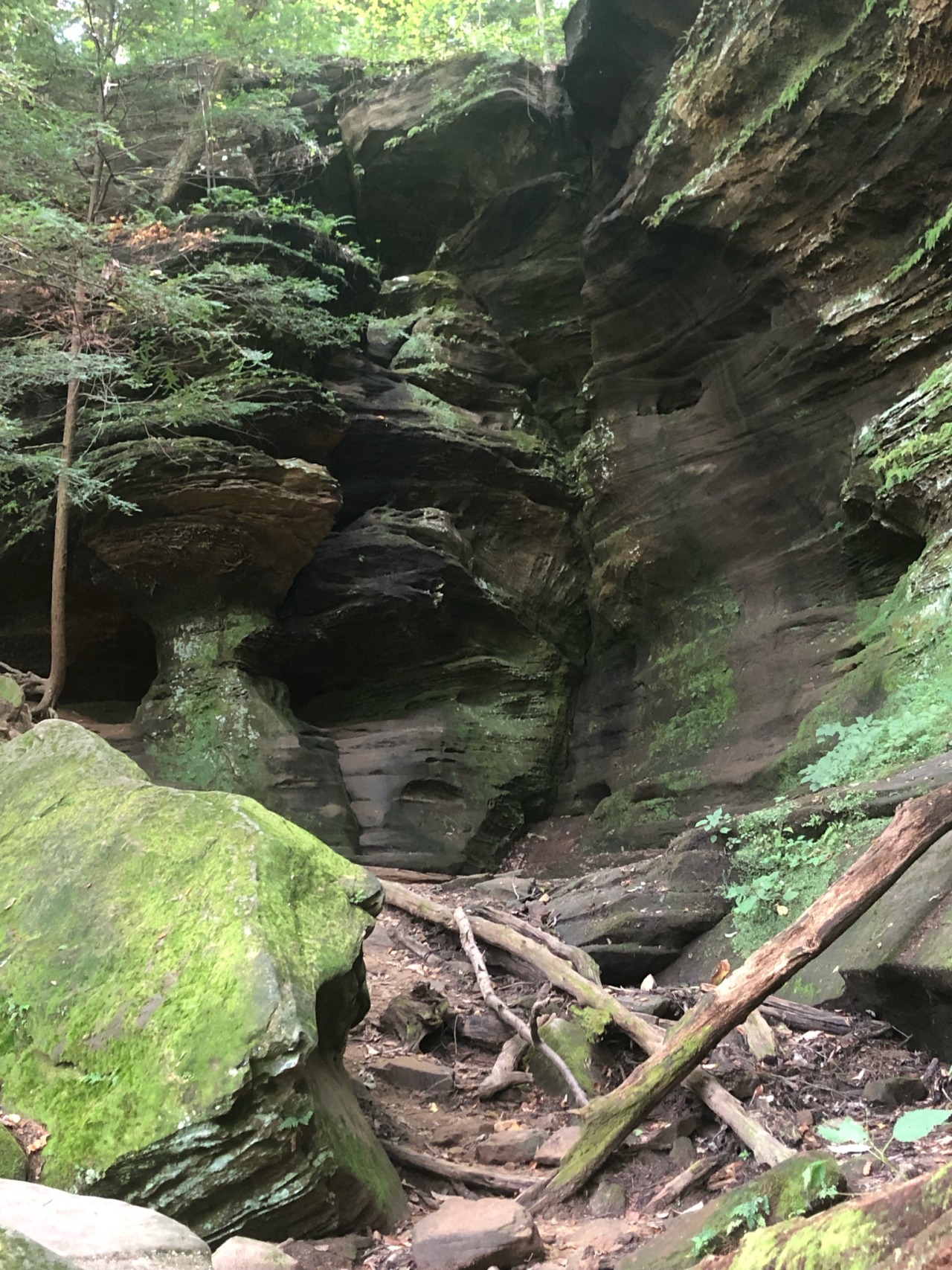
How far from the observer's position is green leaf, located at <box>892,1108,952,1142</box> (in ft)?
6.20

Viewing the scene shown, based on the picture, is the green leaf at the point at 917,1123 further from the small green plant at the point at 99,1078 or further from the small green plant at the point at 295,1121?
the small green plant at the point at 99,1078

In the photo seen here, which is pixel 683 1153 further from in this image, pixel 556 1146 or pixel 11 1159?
pixel 11 1159

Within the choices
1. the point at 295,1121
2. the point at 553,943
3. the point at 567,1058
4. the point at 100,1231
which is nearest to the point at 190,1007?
the point at 295,1121

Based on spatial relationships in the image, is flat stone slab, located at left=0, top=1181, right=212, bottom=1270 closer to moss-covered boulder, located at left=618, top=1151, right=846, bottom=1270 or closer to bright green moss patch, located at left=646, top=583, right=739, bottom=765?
moss-covered boulder, located at left=618, top=1151, right=846, bottom=1270

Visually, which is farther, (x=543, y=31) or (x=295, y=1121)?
(x=543, y=31)

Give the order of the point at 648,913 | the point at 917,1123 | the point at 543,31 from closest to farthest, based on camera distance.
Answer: the point at 917,1123 < the point at 648,913 < the point at 543,31

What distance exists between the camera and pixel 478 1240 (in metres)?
2.76

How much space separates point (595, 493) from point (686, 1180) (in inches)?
481

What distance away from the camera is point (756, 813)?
7230 millimetres

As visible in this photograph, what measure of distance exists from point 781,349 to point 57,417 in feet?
35.8

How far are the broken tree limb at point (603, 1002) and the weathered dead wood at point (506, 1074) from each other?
1.73 feet

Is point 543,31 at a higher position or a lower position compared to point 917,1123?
higher

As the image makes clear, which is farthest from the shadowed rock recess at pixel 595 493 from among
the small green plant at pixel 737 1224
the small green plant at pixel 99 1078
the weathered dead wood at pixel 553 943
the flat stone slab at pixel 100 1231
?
the flat stone slab at pixel 100 1231

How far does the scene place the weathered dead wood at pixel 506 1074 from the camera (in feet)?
14.4
